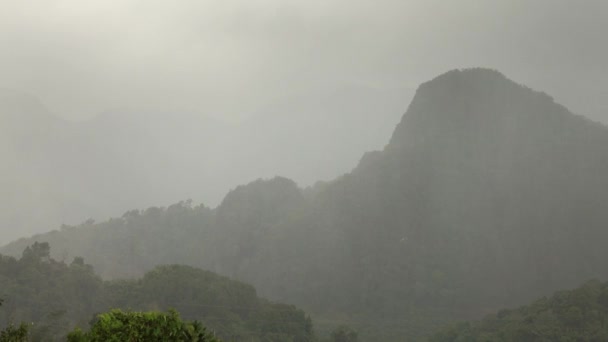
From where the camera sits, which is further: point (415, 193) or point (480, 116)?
point (480, 116)

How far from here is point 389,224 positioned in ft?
303

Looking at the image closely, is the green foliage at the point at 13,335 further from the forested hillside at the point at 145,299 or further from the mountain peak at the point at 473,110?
the mountain peak at the point at 473,110

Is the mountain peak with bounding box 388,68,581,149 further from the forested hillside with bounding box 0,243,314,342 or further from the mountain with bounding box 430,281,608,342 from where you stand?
the forested hillside with bounding box 0,243,314,342

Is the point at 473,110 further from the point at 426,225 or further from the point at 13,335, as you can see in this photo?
the point at 13,335

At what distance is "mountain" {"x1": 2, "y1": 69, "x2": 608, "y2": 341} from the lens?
3159 inches

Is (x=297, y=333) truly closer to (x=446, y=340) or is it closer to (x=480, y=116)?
(x=446, y=340)

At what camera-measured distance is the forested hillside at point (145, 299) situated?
4944cm

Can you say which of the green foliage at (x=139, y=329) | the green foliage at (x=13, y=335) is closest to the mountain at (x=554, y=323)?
the green foliage at (x=139, y=329)

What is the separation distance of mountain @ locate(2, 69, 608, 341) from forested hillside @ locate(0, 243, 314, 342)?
1896cm

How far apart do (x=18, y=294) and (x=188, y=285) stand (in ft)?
61.3

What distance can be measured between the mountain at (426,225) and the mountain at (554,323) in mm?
16623

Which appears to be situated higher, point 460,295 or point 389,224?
point 389,224

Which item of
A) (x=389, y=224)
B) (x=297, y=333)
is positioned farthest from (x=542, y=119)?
(x=297, y=333)

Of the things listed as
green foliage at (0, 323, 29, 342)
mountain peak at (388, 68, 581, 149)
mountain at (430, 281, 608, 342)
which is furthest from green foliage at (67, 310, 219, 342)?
mountain peak at (388, 68, 581, 149)
